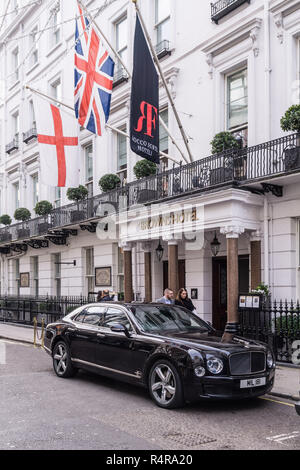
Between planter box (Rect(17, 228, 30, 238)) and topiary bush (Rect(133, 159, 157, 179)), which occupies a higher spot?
topiary bush (Rect(133, 159, 157, 179))

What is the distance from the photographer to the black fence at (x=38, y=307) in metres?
19.0

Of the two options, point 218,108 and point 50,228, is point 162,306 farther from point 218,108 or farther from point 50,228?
point 50,228

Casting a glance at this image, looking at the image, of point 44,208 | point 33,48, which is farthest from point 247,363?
point 33,48

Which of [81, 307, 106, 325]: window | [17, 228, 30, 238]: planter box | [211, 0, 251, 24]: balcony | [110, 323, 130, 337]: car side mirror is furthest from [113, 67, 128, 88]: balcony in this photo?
[110, 323, 130, 337]: car side mirror

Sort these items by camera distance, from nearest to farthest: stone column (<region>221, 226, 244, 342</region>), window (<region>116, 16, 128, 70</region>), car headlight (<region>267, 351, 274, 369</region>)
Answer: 1. car headlight (<region>267, 351, 274, 369</region>)
2. stone column (<region>221, 226, 244, 342</region>)
3. window (<region>116, 16, 128, 70</region>)

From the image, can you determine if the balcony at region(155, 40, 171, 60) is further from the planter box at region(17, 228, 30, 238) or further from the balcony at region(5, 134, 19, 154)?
the balcony at region(5, 134, 19, 154)

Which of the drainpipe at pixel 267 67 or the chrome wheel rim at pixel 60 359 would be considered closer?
the chrome wheel rim at pixel 60 359

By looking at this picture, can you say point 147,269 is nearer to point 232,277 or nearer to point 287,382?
point 232,277

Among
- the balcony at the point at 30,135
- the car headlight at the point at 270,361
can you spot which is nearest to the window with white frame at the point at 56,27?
the balcony at the point at 30,135

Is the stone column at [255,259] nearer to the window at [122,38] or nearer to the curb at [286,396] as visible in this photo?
the curb at [286,396]

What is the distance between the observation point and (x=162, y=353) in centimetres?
735

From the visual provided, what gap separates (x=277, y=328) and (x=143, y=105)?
6.41 m

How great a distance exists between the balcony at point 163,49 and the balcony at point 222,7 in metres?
2.17

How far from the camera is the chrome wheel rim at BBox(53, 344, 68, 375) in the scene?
31.3 feet
